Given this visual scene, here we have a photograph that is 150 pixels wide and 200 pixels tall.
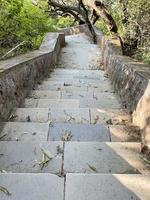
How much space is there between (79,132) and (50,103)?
1456mm

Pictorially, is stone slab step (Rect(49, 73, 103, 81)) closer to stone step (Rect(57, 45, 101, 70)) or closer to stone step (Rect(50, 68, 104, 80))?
stone step (Rect(50, 68, 104, 80))

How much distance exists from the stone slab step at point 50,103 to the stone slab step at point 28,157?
1.71 meters

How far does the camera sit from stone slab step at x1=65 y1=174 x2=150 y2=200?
7.37 feet

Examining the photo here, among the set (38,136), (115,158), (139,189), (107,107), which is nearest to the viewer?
(139,189)

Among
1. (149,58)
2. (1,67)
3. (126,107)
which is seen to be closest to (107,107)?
(126,107)

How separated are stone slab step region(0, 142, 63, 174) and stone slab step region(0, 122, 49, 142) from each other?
0.30 m

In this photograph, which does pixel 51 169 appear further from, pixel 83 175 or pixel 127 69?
pixel 127 69

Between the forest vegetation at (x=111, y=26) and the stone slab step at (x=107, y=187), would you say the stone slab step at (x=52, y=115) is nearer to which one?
the stone slab step at (x=107, y=187)

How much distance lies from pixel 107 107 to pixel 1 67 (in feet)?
5.26

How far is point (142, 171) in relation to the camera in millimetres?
Result: 2730

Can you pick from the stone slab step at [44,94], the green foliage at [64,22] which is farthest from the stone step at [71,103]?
the green foliage at [64,22]

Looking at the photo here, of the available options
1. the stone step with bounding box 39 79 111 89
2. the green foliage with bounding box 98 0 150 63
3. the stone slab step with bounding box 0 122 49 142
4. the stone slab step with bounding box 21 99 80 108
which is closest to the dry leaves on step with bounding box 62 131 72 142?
the stone slab step with bounding box 0 122 49 142

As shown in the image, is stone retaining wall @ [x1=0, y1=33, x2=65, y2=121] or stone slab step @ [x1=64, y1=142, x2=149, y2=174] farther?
stone retaining wall @ [x1=0, y1=33, x2=65, y2=121]

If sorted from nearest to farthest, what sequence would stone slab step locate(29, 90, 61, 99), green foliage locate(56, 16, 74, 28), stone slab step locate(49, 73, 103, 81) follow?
1. stone slab step locate(29, 90, 61, 99)
2. stone slab step locate(49, 73, 103, 81)
3. green foliage locate(56, 16, 74, 28)
